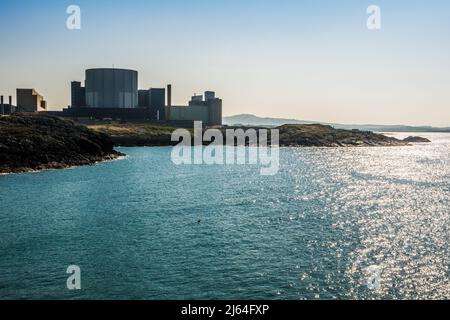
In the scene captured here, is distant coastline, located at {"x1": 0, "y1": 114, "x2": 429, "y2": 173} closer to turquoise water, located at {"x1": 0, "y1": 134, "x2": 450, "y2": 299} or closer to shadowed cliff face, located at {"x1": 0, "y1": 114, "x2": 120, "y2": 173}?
shadowed cliff face, located at {"x1": 0, "y1": 114, "x2": 120, "y2": 173}

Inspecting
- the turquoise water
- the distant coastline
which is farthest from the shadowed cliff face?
the turquoise water

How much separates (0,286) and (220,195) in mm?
52946

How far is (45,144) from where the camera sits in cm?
12975

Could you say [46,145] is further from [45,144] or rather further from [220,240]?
[220,240]

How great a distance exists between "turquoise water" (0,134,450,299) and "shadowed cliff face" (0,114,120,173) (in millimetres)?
19423

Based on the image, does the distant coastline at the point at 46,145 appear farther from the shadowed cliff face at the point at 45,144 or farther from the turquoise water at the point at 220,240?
the turquoise water at the point at 220,240

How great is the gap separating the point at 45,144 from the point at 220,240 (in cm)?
9646

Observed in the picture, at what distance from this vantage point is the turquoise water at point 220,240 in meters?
36.6

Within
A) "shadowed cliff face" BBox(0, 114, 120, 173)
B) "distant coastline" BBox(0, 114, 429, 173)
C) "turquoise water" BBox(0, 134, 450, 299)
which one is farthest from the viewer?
"shadowed cliff face" BBox(0, 114, 120, 173)

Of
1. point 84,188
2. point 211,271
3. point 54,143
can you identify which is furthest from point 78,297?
point 54,143

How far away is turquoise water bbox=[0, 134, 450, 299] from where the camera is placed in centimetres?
3662

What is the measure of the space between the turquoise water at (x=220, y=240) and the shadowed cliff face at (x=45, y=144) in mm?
19423

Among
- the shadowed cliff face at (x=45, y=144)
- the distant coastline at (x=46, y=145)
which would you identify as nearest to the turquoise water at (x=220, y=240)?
the distant coastline at (x=46, y=145)
